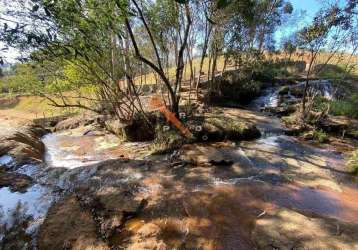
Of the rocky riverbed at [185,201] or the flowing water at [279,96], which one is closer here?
the rocky riverbed at [185,201]

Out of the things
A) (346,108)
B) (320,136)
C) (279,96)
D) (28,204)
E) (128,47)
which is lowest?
(28,204)

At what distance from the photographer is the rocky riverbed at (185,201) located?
3426 mm

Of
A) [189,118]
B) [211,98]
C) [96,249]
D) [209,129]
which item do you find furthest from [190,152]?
[211,98]

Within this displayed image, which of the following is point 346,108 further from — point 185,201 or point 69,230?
point 69,230

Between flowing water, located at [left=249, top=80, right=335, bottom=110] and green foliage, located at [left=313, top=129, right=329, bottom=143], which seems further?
flowing water, located at [left=249, top=80, right=335, bottom=110]

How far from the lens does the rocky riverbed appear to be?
11.2 ft

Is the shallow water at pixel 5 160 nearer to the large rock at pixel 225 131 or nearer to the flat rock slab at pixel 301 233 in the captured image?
the large rock at pixel 225 131

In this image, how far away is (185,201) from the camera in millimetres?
4488

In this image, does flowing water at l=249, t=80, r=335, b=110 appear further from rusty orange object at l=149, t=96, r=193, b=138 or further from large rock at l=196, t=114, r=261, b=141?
rusty orange object at l=149, t=96, r=193, b=138

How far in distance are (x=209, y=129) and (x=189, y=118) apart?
105 centimetres

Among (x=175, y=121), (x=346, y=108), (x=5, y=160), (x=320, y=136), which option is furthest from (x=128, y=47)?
A: (x=346, y=108)

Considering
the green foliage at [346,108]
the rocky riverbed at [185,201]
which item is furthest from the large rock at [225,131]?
the green foliage at [346,108]

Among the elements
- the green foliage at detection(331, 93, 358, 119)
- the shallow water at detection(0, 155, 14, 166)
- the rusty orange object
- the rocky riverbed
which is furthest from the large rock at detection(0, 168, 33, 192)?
the green foliage at detection(331, 93, 358, 119)

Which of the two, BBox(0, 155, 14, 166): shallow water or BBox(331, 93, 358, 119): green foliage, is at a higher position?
BBox(331, 93, 358, 119): green foliage
